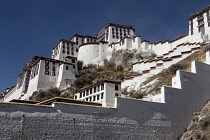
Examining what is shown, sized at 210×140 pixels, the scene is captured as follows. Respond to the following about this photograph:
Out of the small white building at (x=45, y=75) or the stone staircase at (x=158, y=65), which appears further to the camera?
the small white building at (x=45, y=75)

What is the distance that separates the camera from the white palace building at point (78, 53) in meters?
49.7

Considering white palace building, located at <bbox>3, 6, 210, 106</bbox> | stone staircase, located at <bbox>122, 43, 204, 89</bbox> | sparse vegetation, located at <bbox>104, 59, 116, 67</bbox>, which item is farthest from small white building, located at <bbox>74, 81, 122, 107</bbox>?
sparse vegetation, located at <bbox>104, 59, 116, 67</bbox>

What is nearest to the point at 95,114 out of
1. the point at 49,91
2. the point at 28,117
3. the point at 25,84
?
the point at 28,117

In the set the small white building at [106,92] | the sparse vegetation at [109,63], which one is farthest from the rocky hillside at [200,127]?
the sparse vegetation at [109,63]

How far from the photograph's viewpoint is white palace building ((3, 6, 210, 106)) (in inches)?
1956

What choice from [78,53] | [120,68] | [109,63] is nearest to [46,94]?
[120,68]

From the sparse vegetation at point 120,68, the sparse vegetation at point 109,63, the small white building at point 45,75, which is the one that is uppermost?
the sparse vegetation at point 109,63

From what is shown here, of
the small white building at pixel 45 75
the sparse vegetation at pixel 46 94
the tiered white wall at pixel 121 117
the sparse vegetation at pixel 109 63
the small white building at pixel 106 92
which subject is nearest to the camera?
the tiered white wall at pixel 121 117

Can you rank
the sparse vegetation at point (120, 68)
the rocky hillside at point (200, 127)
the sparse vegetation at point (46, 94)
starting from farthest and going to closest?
the sparse vegetation at point (120, 68), the sparse vegetation at point (46, 94), the rocky hillside at point (200, 127)

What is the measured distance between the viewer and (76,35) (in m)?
70.1

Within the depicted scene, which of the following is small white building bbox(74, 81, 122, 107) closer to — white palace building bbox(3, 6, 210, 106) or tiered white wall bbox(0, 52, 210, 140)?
tiered white wall bbox(0, 52, 210, 140)

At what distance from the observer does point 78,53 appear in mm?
66750

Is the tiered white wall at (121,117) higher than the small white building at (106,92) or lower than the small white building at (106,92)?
lower

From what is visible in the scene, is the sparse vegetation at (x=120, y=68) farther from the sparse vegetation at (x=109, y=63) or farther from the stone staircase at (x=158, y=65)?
the stone staircase at (x=158, y=65)
